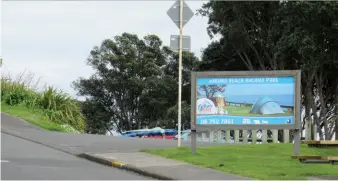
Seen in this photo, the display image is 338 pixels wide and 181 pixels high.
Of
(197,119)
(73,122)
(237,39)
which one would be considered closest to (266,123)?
(197,119)

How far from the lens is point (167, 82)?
46062 mm

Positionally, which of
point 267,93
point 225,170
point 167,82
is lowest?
point 225,170

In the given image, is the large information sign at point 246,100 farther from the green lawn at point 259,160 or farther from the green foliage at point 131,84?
the green foliage at point 131,84

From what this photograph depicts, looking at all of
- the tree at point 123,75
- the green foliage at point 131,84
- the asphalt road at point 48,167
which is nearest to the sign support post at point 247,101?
the asphalt road at point 48,167

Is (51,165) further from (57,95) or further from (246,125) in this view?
(57,95)

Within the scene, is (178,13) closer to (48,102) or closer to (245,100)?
(245,100)

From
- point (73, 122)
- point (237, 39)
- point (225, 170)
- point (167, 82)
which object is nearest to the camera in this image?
point (225, 170)

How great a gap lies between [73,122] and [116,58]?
23.2 meters

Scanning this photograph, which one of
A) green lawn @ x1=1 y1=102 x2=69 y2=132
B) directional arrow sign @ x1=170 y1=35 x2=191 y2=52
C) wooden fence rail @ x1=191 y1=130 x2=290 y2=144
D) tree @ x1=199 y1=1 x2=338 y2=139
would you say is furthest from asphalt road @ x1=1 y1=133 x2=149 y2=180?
tree @ x1=199 y1=1 x2=338 y2=139

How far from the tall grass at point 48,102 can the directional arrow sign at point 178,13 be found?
1057cm

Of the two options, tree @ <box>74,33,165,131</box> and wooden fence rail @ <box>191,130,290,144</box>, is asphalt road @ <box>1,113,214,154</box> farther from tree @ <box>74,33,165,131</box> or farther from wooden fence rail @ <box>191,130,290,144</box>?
tree @ <box>74,33,165,131</box>

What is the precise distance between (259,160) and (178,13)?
16.7 ft

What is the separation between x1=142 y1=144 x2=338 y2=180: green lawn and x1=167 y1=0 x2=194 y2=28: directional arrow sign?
377 cm

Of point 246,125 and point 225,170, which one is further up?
point 246,125
